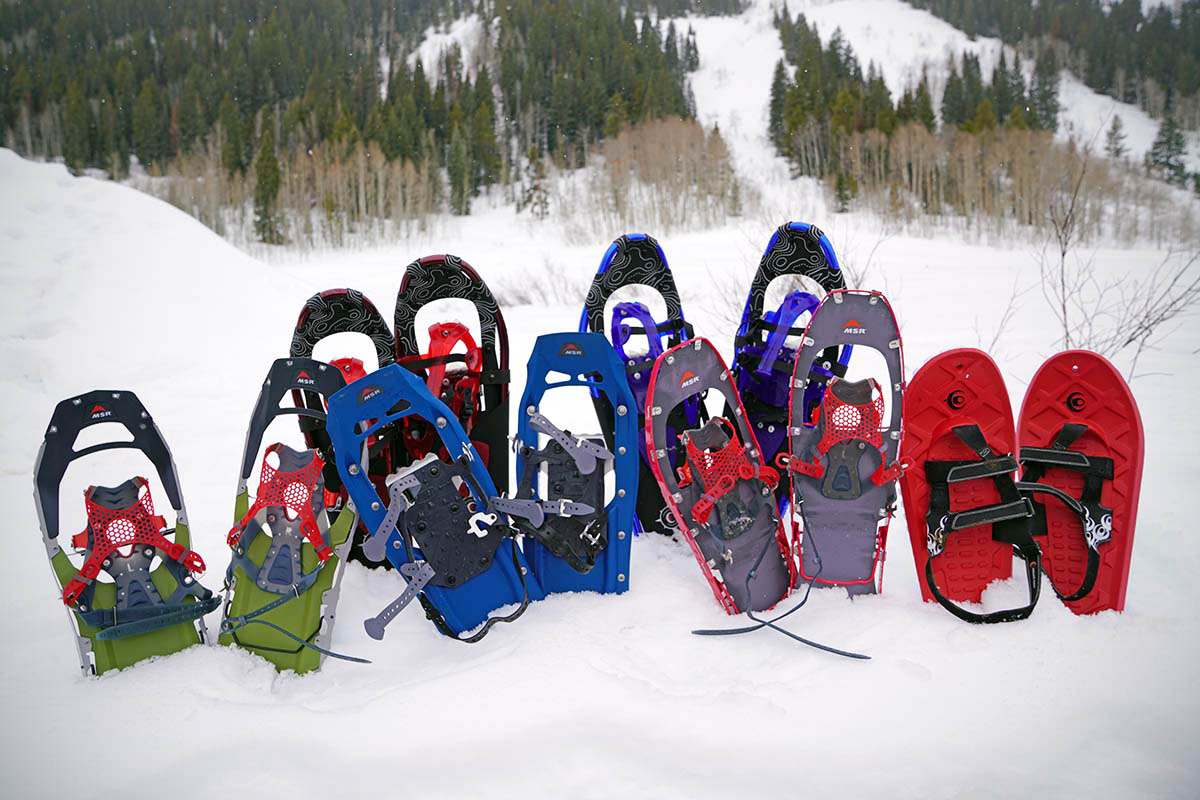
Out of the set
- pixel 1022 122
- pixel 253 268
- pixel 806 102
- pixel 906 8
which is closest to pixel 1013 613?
pixel 253 268

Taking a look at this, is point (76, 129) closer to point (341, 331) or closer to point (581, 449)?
point (341, 331)

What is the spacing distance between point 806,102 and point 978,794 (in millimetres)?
28498

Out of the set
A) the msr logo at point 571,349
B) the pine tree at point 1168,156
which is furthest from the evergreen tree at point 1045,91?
the msr logo at point 571,349

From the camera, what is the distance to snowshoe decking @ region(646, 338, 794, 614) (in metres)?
2.52

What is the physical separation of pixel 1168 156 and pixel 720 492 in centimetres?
2213

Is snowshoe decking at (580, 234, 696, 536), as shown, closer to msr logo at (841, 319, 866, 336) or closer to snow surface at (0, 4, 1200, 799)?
snow surface at (0, 4, 1200, 799)

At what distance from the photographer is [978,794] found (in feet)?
5.64

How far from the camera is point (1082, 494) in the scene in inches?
97.7

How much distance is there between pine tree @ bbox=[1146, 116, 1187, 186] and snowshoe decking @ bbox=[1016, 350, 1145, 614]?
66.1ft

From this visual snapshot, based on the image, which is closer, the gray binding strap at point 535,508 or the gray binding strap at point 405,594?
the gray binding strap at point 405,594

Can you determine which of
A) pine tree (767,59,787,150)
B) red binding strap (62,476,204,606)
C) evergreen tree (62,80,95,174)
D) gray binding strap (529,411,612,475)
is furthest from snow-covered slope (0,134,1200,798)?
pine tree (767,59,787,150)

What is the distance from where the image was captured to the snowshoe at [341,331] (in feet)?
9.66

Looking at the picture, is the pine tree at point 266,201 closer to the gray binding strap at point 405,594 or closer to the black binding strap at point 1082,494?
the gray binding strap at point 405,594

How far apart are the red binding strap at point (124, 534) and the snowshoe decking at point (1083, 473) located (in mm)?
2975
